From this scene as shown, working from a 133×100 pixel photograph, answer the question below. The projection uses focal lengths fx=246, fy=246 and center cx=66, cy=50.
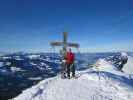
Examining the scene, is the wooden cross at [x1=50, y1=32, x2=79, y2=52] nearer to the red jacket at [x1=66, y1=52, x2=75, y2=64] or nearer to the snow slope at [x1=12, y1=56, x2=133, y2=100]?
the red jacket at [x1=66, y1=52, x2=75, y2=64]

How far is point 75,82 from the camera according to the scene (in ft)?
89.1

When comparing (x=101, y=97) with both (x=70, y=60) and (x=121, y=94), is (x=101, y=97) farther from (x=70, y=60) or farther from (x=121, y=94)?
(x=70, y=60)

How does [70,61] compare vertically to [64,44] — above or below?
below

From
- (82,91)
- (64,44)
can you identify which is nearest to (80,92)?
(82,91)

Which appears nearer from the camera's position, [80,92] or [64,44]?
[80,92]

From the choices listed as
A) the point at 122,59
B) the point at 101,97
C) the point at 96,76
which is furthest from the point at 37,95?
the point at 122,59

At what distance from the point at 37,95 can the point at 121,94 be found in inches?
313

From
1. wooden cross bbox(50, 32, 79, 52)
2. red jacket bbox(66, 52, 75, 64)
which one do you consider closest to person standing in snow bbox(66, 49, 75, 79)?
red jacket bbox(66, 52, 75, 64)

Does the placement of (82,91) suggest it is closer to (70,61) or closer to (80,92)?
(80,92)

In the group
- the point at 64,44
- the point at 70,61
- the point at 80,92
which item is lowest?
the point at 80,92

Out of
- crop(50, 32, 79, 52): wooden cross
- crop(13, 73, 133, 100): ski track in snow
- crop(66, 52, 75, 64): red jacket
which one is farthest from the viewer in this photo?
crop(50, 32, 79, 52): wooden cross

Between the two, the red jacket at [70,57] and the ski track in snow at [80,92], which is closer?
the ski track in snow at [80,92]

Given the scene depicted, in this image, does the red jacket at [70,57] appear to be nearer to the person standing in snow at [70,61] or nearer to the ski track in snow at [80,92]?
the person standing in snow at [70,61]

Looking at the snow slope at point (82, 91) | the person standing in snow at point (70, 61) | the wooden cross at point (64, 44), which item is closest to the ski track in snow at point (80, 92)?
the snow slope at point (82, 91)
